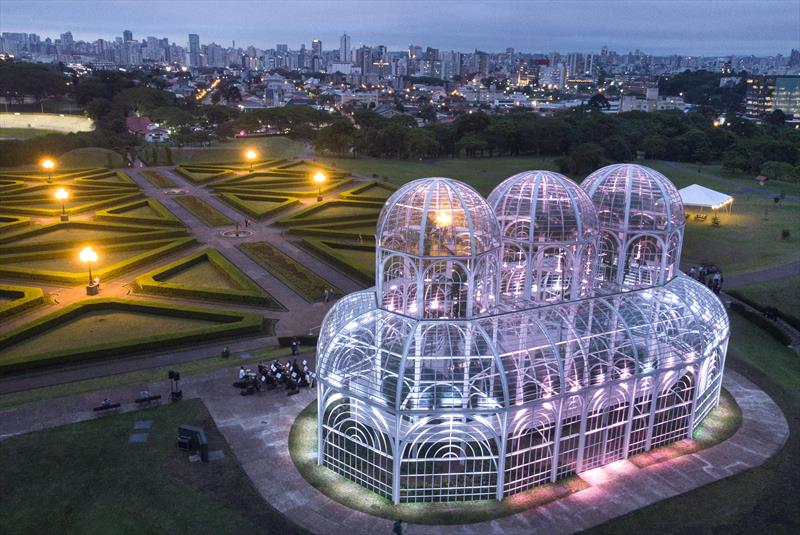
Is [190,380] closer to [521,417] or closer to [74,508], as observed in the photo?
[74,508]

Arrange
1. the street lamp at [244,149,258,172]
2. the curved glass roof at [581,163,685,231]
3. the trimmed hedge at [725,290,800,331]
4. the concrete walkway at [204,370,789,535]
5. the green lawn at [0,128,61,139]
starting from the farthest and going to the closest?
the green lawn at [0,128,61,139]
the street lamp at [244,149,258,172]
the trimmed hedge at [725,290,800,331]
the curved glass roof at [581,163,685,231]
the concrete walkway at [204,370,789,535]

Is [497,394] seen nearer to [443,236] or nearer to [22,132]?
[443,236]

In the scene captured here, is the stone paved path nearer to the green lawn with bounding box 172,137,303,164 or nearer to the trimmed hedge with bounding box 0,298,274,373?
the trimmed hedge with bounding box 0,298,274,373

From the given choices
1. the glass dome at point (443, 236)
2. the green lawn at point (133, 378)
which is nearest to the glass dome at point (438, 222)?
the glass dome at point (443, 236)

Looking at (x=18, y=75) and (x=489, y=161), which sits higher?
(x=18, y=75)

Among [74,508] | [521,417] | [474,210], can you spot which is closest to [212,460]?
[74,508]

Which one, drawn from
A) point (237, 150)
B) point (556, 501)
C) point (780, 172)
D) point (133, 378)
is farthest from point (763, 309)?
point (237, 150)

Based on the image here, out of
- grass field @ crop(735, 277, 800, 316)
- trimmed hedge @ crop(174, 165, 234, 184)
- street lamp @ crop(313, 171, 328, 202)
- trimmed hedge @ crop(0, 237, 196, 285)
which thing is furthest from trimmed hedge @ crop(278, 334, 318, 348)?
trimmed hedge @ crop(174, 165, 234, 184)
